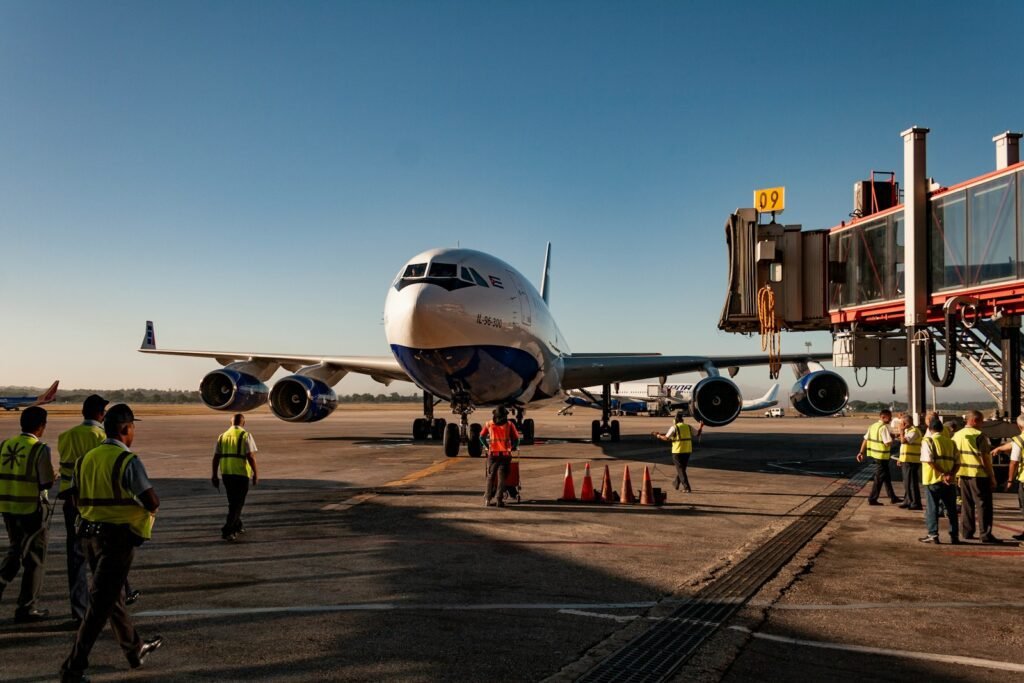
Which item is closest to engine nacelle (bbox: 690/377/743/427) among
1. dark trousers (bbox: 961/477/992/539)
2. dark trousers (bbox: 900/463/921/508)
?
dark trousers (bbox: 900/463/921/508)

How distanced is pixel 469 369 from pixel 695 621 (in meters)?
12.3

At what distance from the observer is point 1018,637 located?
5.97 metres

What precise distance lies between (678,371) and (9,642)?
81.2 feet

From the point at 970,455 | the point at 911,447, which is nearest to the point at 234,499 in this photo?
the point at 970,455

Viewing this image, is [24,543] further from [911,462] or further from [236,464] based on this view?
[911,462]

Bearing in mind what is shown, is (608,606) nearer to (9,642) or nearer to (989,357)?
(9,642)

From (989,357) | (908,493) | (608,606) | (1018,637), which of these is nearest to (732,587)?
(608,606)

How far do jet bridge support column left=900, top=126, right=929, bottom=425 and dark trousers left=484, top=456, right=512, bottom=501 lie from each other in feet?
26.7

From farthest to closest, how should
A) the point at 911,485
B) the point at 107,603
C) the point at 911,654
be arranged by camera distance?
1. the point at 911,485
2. the point at 911,654
3. the point at 107,603

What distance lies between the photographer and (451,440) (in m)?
20.5

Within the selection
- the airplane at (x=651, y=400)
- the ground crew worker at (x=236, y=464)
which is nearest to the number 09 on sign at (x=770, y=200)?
the ground crew worker at (x=236, y=464)

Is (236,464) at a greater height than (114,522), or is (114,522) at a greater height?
(114,522)

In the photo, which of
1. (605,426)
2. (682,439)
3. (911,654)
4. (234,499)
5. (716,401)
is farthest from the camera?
(605,426)

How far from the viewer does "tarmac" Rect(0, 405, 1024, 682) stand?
5309mm
